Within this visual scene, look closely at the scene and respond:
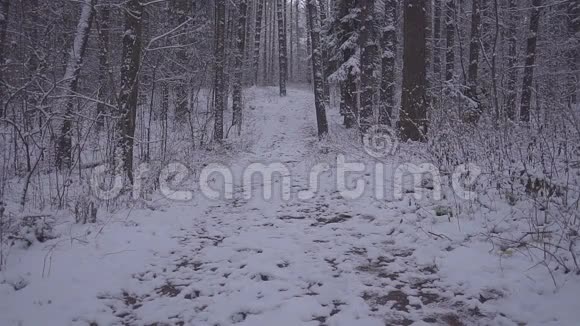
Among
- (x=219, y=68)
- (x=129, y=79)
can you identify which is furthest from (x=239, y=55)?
(x=129, y=79)

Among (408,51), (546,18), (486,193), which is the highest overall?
(546,18)

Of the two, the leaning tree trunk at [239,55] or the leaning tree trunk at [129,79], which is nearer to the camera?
the leaning tree trunk at [129,79]

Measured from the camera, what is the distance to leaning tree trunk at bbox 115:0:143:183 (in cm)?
678

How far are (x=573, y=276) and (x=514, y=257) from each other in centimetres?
55

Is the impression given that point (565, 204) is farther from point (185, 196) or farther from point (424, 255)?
point (185, 196)

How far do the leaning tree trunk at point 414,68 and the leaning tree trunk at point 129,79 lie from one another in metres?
6.22

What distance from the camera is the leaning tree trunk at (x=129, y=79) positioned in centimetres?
678

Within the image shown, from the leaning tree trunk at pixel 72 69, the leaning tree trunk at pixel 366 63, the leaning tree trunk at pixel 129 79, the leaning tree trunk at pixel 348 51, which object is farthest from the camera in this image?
the leaning tree trunk at pixel 348 51

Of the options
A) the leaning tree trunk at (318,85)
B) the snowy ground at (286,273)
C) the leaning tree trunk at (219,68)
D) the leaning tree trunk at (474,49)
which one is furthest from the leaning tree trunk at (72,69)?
the leaning tree trunk at (474,49)

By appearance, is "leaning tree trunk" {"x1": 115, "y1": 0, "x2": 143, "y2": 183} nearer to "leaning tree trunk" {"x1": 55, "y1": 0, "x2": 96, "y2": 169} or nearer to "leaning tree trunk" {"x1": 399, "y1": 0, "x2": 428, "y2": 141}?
"leaning tree trunk" {"x1": 55, "y1": 0, "x2": 96, "y2": 169}

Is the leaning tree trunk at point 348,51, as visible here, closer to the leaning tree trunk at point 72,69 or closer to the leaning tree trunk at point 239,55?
the leaning tree trunk at point 239,55

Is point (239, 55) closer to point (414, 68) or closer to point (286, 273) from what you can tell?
point (414, 68)

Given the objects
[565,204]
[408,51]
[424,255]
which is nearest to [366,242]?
[424,255]

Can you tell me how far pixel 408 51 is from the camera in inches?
364
